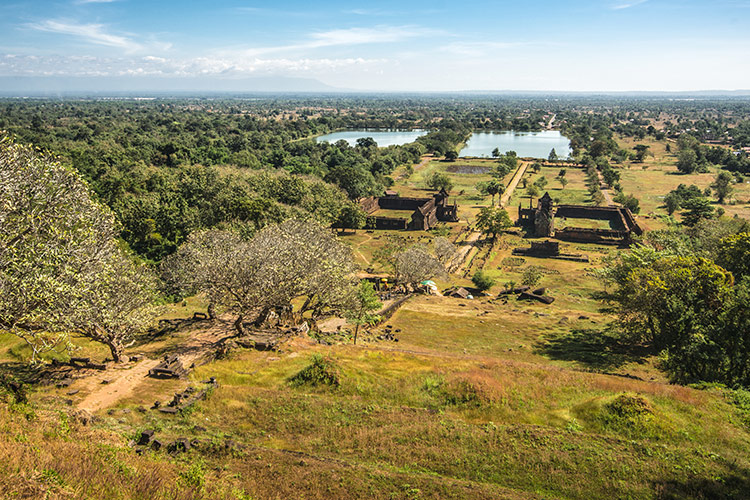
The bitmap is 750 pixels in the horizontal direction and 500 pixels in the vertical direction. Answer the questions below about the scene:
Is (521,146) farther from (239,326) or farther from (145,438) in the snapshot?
(145,438)

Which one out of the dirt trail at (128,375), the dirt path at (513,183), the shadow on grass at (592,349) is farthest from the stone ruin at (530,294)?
the dirt path at (513,183)

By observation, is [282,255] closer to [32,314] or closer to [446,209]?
[32,314]

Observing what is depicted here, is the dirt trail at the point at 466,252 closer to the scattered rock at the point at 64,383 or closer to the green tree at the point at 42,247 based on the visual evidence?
the scattered rock at the point at 64,383

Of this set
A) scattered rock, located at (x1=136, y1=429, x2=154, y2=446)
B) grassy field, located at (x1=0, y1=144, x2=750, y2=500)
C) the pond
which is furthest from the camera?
the pond

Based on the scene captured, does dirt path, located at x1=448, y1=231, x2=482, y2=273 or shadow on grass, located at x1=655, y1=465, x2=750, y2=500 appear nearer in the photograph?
shadow on grass, located at x1=655, y1=465, x2=750, y2=500

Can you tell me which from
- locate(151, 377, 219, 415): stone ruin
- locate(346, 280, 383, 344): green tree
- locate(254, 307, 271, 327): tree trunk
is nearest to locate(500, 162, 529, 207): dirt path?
locate(346, 280, 383, 344): green tree

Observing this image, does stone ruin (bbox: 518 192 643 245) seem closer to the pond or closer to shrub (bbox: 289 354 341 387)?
the pond

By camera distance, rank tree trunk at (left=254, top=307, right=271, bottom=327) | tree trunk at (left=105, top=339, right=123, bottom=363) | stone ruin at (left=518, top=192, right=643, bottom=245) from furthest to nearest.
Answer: stone ruin at (left=518, top=192, right=643, bottom=245), tree trunk at (left=254, top=307, right=271, bottom=327), tree trunk at (left=105, top=339, right=123, bottom=363)

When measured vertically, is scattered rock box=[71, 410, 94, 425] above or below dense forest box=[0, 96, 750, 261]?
below
